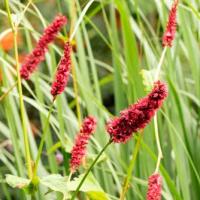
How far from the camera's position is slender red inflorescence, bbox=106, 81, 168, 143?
2.24ft

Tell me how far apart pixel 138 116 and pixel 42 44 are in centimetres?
32

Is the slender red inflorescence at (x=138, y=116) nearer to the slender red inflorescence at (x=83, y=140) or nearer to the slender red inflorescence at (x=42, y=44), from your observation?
the slender red inflorescence at (x=83, y=140)

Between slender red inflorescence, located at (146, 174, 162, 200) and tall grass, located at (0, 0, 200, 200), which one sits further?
tall grass, located at (0, 0, 200, 200)

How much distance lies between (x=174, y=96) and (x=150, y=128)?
13cm

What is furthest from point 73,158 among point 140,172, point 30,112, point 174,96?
point 30,112

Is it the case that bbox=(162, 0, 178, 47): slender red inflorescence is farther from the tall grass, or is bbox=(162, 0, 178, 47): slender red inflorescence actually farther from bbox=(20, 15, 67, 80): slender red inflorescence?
the tall grass

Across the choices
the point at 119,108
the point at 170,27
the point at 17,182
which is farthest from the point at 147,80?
the point at 119,108

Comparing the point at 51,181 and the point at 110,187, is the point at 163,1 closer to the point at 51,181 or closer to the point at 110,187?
the point at 110,187

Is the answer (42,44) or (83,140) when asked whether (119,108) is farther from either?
(83,140)

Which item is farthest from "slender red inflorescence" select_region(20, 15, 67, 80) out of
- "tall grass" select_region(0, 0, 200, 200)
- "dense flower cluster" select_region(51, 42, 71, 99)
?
"tall grass" select_region(0, 0, 200, 200)

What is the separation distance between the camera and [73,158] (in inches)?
31.5

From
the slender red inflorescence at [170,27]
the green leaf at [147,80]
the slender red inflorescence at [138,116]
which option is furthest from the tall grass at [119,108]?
the slender red inflorescence at [138,116]

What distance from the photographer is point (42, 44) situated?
95 centimetres

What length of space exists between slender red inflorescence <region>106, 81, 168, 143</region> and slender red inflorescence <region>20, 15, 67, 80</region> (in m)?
0.27
